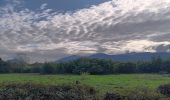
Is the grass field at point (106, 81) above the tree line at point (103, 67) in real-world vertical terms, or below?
below

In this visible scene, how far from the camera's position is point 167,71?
97438 millimetres

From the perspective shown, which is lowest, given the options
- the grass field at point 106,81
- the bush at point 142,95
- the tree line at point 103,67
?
the bush at point 142,95

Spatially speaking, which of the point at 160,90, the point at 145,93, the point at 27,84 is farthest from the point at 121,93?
the point at 27,84

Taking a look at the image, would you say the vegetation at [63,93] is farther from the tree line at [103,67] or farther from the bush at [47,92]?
the tree line at [103,67]

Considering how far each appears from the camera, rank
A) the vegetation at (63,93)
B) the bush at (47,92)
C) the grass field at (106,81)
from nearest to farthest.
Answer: the vegetation at (63,93), the bush at (47,92), the grass field at (106,81)

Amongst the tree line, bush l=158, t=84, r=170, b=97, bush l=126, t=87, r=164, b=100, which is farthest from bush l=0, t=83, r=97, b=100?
the tree line

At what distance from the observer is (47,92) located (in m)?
25.8

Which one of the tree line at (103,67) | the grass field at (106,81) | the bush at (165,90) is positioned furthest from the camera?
the tree line at (103,67)

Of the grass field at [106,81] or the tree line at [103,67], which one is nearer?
the grass field at [106,81]

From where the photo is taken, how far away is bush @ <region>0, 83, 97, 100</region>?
25406mm

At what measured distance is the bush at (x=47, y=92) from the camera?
25.4 meters

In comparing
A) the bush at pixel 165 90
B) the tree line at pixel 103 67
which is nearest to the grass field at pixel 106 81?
the bush at pixel 165 90

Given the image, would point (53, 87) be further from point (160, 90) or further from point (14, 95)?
point (160, 90)

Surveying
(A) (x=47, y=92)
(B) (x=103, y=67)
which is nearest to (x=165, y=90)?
(A) (x=47, y=92)
